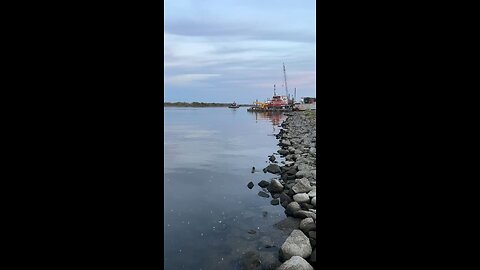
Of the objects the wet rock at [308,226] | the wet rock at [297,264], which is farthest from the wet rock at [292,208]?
the wet rock at [297,264]

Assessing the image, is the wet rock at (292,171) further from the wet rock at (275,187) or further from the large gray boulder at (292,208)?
the large gray boulder at (292,208)

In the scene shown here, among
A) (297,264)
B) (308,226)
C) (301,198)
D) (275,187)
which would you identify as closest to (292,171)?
(275,187)

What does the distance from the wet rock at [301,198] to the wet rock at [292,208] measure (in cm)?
13

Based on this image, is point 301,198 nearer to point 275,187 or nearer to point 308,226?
point 308,226

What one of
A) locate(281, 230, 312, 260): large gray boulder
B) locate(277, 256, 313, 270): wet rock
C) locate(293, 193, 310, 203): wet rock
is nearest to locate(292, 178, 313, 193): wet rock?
locate(293, 193, 310, 203): wet rock

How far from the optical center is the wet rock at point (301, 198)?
654cm

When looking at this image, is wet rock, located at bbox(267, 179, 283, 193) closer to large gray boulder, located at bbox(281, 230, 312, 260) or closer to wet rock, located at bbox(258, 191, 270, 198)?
wet rock, located at bbox(258, 191, 270, 198)

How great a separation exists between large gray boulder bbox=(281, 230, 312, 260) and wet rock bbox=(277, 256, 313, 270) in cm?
27
